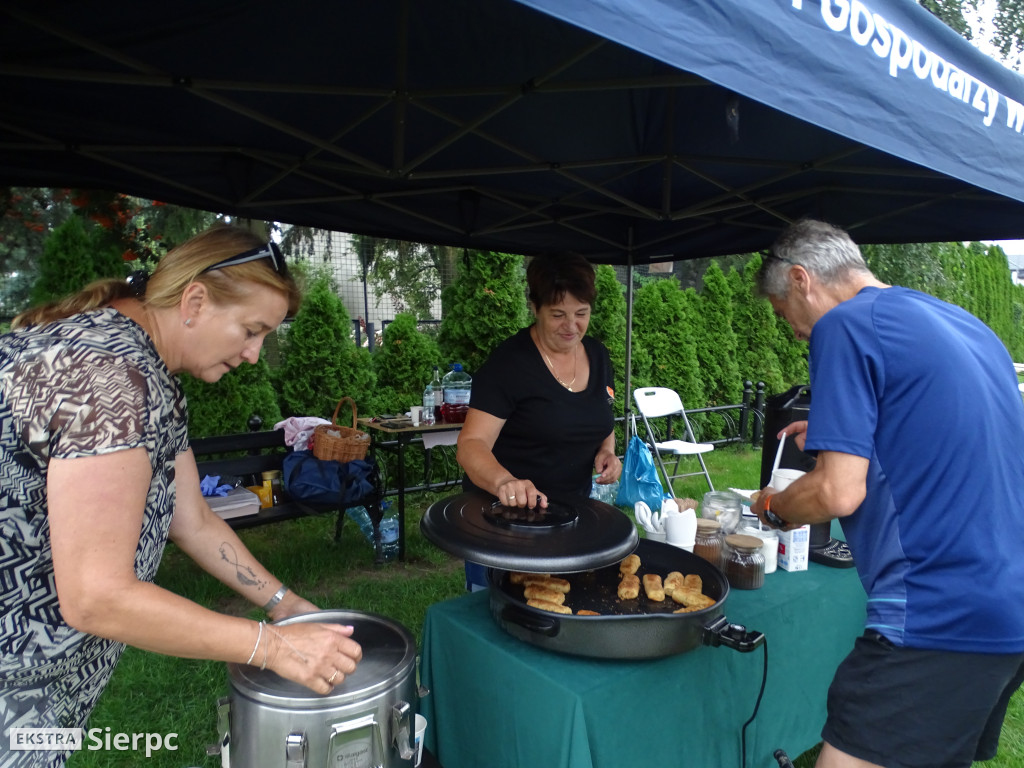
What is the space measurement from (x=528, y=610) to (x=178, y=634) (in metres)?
0.75

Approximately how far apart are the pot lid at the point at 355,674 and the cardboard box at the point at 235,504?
2820mm

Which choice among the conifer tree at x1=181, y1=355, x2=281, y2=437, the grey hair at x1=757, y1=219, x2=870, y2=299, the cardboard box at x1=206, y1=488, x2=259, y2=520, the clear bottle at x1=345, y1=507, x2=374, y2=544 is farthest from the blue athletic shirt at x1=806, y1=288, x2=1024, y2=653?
the conifer tree at x1=181, y1=355, x2=281, y2=437

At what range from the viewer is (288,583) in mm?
4082

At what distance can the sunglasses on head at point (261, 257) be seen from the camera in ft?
3.68

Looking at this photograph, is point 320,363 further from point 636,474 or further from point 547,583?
point 547,583

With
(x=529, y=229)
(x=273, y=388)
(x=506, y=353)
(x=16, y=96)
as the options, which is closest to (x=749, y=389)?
(x=529, y=229)


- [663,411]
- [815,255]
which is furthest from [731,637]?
[663,411]

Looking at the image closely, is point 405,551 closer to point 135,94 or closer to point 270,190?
point 270,190

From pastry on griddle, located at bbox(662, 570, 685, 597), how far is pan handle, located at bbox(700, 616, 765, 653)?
216 millimetres

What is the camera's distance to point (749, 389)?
8398mm

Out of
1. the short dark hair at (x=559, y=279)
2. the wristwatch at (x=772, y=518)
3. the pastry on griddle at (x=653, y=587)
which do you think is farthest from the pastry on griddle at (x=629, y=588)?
the short dark hair at (x=559, y=279)

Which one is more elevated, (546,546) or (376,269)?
(376,269)

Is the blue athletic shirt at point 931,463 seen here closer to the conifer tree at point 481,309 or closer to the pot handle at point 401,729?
the pot handle at point 401,729

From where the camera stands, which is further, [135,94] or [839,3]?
[135,94]
